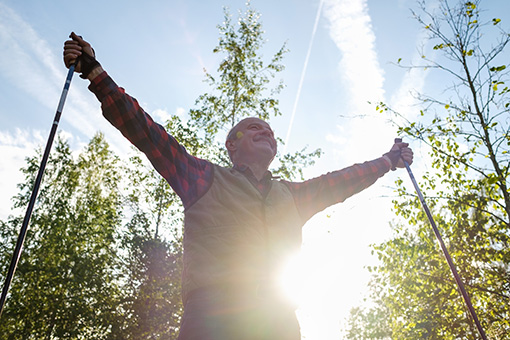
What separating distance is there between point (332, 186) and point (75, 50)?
2.27 m

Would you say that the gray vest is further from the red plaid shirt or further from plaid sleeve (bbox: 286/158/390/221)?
plaid sleeve (bbox: 286/158/390/221)

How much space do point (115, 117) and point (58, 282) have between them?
51.5 feet

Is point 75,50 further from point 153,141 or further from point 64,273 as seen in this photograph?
point 64,273

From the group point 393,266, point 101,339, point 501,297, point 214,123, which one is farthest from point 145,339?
point 501,297

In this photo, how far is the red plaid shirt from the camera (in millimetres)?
2047

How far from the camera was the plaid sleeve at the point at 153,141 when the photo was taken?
2.04m

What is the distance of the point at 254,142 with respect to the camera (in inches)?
113

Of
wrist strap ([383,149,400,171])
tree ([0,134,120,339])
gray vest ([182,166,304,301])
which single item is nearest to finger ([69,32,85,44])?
gray vest ([182,166,304,301])

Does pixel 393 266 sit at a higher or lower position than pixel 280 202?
higher

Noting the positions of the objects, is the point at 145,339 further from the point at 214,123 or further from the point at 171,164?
the point at 171,164

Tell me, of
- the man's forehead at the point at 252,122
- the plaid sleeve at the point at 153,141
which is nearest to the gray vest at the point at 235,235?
the plaid sleeve at the point at 153,141

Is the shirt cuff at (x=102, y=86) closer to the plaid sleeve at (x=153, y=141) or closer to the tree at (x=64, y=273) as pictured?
the plaid sleeve at (x=153, y=141)

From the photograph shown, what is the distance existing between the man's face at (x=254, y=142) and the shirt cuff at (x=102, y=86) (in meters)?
1.18

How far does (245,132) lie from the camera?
2.96 meters
